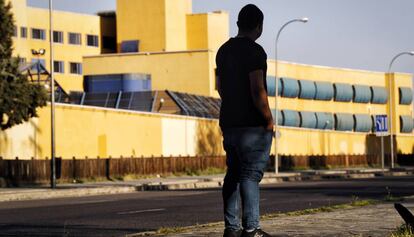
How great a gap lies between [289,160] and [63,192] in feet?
121

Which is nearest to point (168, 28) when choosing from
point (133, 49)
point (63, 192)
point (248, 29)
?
point (133, 49)

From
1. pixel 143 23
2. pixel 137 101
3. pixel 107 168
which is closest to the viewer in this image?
pixel 107 168

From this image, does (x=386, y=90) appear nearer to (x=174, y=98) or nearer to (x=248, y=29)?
(x=174, y=98)

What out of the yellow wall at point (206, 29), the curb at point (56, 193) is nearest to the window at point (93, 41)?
the yellow wall at point (206, 29)

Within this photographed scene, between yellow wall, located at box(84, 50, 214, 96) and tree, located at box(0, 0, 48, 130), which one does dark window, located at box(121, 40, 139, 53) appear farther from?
tree, located at box(0, 0, 48, 130)

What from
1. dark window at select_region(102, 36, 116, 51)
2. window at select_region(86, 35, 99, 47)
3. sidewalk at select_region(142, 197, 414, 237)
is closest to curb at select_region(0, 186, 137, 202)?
sidewalk at select_region(142, 197, 414, 237)

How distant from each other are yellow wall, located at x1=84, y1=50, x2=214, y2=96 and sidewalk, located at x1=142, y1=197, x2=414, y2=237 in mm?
66701

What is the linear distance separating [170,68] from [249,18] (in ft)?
252

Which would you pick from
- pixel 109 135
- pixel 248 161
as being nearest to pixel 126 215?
pixel 248 161

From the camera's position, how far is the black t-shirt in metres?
9.27

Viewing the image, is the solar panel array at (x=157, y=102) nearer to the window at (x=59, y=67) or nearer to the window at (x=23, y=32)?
the window at (x=23, y=32)

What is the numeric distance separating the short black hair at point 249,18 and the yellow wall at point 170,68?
73.8 m

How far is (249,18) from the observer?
9383 millimetres

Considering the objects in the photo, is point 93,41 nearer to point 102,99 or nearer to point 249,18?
point 102,99
